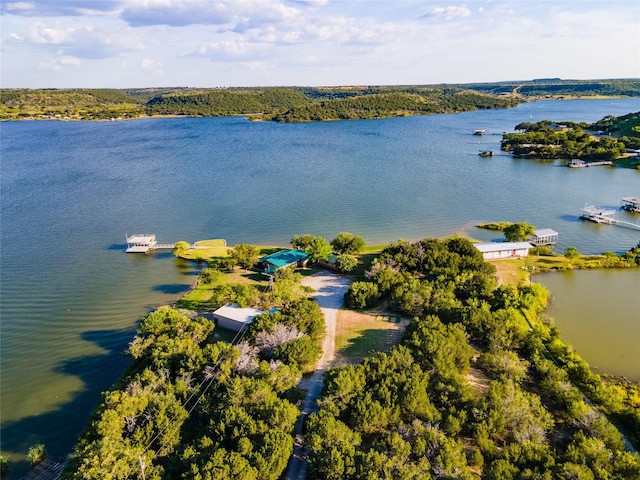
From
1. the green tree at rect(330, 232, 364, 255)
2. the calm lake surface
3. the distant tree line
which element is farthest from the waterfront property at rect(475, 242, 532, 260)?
the distant tree line

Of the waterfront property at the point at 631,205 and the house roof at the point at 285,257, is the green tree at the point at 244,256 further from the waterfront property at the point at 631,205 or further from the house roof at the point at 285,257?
the waterfront property at the point at 631,205

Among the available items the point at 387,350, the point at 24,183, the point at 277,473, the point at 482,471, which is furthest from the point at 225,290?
the point at 24,183

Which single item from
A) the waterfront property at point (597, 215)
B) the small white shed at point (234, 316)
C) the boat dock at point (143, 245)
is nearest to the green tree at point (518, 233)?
the waterfront property at point (597, 215)

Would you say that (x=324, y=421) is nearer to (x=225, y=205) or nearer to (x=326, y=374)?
(x=326, y=374)

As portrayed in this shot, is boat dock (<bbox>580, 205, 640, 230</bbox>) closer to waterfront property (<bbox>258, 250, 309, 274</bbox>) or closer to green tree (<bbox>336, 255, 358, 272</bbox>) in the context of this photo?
green tree (<bbox>336, 255, 358, 272</bbox>)

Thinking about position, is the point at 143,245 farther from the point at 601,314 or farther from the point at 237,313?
the point at 601,314

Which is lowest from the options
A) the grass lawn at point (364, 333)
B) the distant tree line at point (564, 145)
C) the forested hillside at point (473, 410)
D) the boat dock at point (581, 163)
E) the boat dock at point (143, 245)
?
the grass lawn at point (364, 333)
